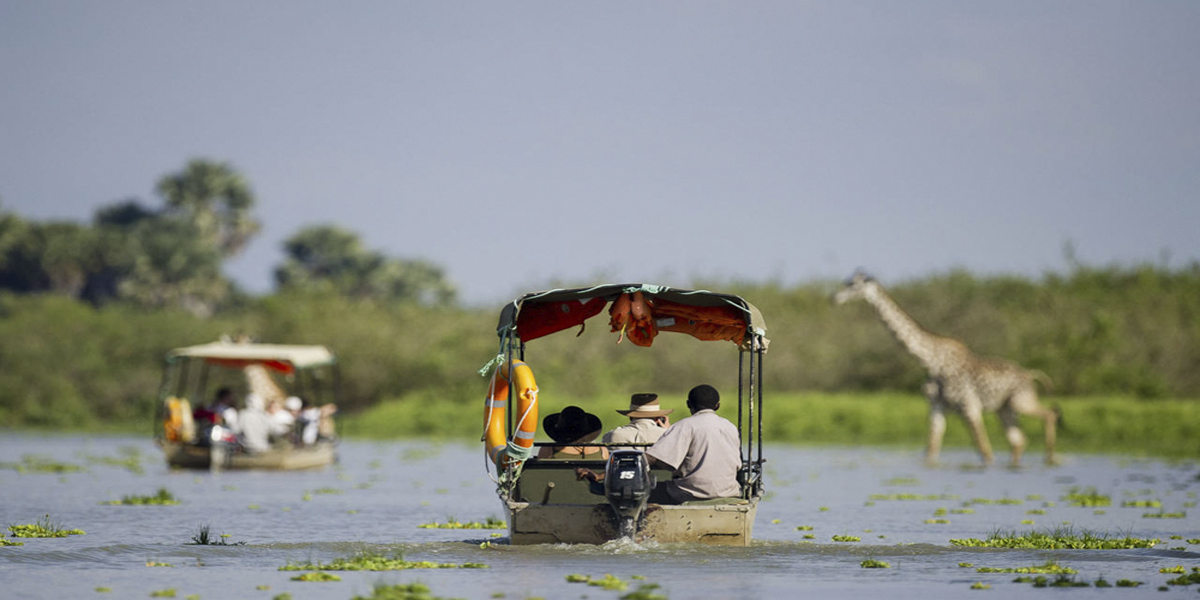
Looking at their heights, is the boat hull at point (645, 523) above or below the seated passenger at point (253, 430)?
below

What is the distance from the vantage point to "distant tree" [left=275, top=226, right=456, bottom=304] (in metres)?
76.7

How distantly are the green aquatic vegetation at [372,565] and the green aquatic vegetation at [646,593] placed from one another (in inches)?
85.2

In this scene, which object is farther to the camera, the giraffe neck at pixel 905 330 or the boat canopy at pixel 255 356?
the giraffe neck at pixel 905 330

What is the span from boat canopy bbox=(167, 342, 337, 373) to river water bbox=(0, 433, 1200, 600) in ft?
7.44

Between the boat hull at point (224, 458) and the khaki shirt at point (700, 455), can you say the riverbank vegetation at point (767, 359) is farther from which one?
the khaki shirt at point (700, 455)

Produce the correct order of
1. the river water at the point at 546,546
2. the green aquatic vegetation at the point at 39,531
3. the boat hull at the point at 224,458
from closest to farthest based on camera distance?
1. the river water at the point at 546,546
2. the green aquatic vegetation at the point at 39,531
3. the boat hull at the point at 224,458

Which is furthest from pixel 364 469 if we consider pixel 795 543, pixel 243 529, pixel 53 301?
pixel 53 301

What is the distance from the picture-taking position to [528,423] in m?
15.3

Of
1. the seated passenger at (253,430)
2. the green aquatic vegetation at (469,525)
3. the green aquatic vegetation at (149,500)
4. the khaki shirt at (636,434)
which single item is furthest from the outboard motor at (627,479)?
the seated passenger at (253,430)

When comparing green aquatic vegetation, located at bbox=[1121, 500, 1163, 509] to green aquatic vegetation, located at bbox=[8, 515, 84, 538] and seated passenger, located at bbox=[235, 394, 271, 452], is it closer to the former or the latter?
green aquatic vegetation, located at bbox=[8, 515, 84, 538]

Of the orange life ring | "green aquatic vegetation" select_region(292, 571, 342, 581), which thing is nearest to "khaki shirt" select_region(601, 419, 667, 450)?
the orange life ring

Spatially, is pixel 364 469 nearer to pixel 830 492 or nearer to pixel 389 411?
pixel 830 492

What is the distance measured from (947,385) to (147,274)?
1756 inches

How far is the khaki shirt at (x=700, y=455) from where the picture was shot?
1504 centimetres
